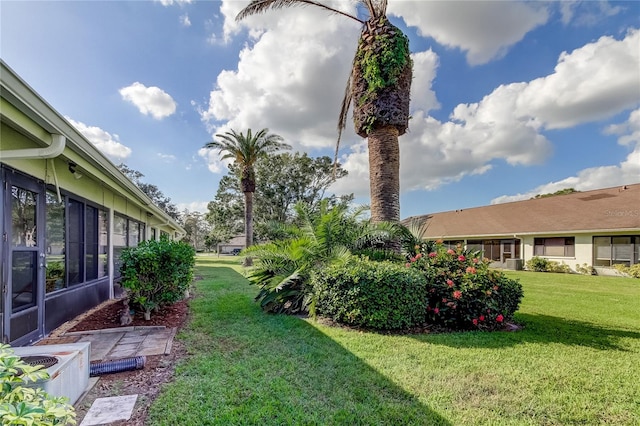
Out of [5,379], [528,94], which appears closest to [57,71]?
[5,379]

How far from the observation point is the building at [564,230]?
15.6 m

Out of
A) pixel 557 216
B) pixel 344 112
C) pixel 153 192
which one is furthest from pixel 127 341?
pixel 153 192

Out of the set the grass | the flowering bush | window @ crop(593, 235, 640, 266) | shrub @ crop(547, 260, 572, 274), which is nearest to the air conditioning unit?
the grass

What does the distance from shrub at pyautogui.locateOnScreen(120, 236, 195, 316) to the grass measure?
877mm

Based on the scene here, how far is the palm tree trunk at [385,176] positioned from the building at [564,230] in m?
12.8

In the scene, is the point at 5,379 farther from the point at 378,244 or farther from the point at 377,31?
the point at 377,31

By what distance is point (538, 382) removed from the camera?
3.46 metres

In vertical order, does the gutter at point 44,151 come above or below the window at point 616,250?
above

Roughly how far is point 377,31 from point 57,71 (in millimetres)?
7056

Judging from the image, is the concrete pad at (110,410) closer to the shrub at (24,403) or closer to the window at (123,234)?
the shrub at (24,403)

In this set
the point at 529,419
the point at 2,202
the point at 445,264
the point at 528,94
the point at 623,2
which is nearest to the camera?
the point at 529,419

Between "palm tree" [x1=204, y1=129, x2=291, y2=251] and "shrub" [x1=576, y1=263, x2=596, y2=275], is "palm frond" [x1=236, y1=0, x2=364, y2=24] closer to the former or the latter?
"palm tree" [x1=204, y1=129, x2=291, y2=251]

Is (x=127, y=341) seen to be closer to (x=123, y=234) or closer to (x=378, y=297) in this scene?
(x=378, y=297)

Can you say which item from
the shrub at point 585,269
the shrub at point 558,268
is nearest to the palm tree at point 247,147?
A: the shrub at point 558,268
